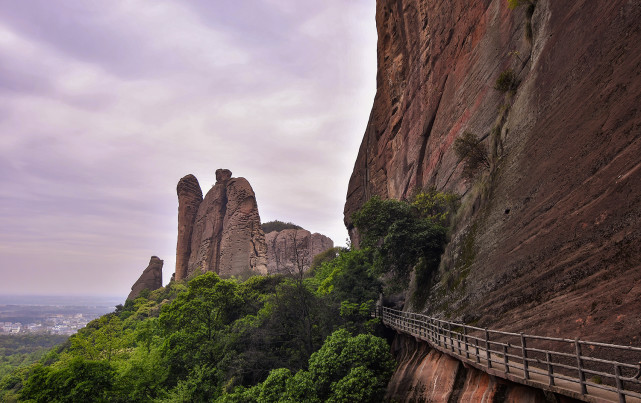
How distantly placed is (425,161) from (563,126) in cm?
1726

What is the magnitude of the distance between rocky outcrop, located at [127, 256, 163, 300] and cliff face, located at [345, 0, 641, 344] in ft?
258

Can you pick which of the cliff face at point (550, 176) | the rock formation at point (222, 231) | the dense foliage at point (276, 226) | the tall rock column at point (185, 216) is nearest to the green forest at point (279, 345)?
the cliff face at point (550, 176)

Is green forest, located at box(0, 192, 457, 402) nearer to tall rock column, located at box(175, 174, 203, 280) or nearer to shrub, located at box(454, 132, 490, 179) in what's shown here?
shrub, located at box(454, 132, 490, 179)

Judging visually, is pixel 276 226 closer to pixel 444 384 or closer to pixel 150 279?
pixel 150 279

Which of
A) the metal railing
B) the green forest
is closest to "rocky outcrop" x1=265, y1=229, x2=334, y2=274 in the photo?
the green forest

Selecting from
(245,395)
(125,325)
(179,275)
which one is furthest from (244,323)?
(179,275)

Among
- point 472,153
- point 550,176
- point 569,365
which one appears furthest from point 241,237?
point 569,365

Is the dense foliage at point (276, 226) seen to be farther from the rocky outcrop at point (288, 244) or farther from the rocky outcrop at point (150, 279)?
the rocky outcrop at point (150, 279)

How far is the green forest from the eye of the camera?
15992 millimetres

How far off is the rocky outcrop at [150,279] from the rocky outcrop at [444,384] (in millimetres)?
79794

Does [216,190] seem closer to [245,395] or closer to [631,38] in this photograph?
[245,395]

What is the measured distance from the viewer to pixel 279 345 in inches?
979

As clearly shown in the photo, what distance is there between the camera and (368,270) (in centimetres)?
2716

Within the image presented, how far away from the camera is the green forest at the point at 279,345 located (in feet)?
52.5
